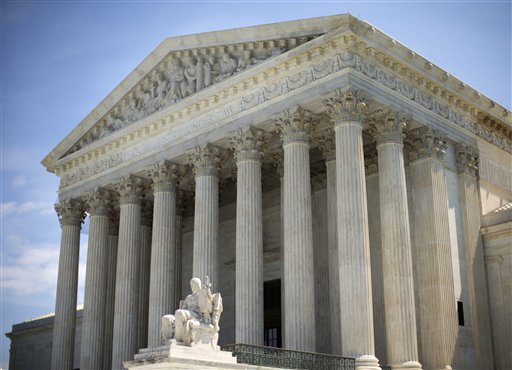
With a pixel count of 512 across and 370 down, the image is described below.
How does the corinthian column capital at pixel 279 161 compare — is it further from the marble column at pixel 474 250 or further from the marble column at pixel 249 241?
the marble column at pixel 474 250

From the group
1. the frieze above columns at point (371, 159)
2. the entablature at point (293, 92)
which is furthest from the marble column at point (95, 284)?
the frieze above columns at point (371, 159)

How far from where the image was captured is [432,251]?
113ft

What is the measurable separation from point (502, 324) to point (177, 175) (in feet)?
59.3

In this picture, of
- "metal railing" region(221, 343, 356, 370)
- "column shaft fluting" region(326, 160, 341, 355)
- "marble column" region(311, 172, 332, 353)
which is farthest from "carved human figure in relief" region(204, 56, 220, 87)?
"metal railing" region(221, 343, 356, 370)

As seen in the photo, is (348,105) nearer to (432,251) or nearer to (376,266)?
(432,251)

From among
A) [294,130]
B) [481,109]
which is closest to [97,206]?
[294,130]

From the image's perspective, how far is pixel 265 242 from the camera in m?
43.6

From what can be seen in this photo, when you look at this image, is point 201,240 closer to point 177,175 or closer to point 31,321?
point 177,175

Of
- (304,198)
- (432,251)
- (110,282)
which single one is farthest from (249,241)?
(110,282)

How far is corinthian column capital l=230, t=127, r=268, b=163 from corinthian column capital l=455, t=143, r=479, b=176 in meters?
9.77

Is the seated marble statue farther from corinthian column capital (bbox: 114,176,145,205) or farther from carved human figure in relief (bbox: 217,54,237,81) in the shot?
corinthian column capital (bbox: 114,176,145,205)

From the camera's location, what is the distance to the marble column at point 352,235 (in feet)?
95.9

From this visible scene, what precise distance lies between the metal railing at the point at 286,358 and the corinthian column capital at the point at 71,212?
2111 cm

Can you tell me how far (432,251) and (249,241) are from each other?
8.26 m
